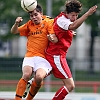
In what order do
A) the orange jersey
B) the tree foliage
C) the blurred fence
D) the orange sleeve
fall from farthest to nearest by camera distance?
the tree foliage
the blurred fence
the orange sleeve
the orange jersey

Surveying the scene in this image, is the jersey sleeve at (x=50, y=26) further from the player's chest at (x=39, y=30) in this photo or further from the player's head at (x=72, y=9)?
the player's head at (x=72, y=9)

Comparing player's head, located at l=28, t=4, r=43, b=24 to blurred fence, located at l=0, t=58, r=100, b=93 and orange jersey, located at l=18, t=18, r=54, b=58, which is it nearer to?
orange jersey, located at l=18, t=18, r=54, b=58

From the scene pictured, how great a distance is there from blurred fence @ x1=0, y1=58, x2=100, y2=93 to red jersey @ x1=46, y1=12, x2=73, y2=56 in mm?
5970

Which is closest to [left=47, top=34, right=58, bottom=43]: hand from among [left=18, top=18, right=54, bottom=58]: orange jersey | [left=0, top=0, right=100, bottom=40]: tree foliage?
[left=18, top=18, right=54, bottom=58]: orange jersey

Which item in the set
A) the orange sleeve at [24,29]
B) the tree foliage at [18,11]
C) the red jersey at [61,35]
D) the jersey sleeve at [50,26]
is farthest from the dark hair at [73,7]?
the tree foliage at [18,11]

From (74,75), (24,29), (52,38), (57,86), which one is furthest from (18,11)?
(52,38)

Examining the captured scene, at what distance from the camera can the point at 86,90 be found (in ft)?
58.6

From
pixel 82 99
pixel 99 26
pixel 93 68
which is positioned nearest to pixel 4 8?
pixel 99 26

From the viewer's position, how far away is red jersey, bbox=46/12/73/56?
34.6ft

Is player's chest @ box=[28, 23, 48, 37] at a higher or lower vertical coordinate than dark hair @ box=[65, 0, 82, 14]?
lower

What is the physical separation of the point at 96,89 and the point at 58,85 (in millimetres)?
1453

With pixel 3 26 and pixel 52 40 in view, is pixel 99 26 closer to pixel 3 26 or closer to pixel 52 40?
pixel 3 26

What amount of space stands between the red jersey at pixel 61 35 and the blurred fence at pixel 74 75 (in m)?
5.97

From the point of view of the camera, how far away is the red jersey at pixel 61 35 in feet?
34.6
